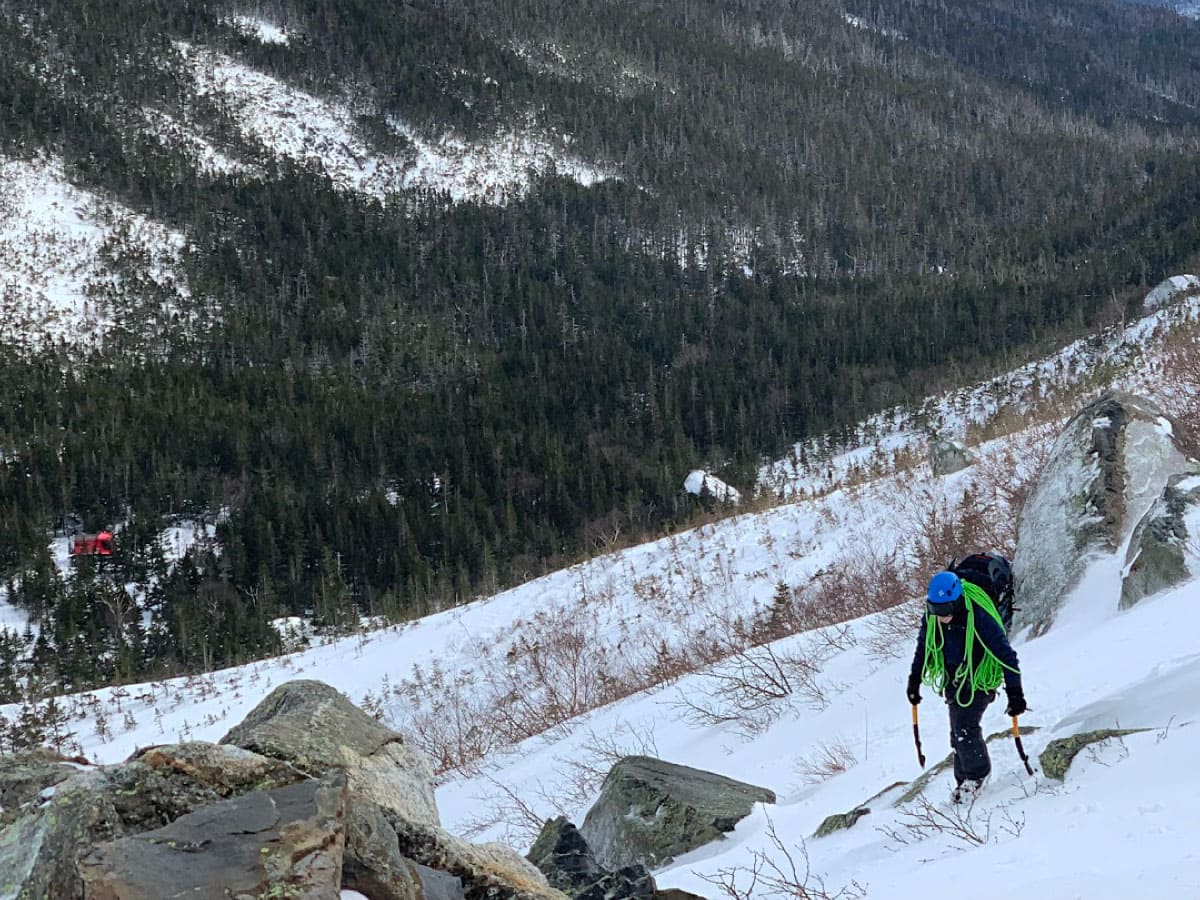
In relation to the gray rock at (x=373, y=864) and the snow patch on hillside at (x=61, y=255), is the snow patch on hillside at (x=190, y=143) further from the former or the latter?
the gray rock at (x=373, y=864)

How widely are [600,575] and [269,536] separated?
46592 millimetres

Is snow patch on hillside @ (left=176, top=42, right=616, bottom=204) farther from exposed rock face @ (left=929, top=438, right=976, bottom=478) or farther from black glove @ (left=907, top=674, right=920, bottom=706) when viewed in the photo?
black glove @ (left=907, top=674, right=920, bottom=706)

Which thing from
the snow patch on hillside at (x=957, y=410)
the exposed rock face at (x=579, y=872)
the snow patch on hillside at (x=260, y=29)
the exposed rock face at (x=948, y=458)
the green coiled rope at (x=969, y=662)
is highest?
the snow patch on hillside at (x=260, y=29)

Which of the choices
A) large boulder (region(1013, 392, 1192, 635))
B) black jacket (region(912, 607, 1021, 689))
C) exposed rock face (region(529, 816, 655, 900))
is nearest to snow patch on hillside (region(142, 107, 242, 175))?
large boulder (region(1013, 392, 1192, 635))

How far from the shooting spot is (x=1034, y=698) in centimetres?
588

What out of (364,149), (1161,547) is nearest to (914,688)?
(1161,547)

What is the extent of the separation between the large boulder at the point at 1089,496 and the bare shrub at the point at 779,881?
349cm

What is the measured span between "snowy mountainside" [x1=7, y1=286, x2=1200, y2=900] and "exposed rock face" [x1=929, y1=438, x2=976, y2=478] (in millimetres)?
281

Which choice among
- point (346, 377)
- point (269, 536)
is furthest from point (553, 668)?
point (346, 377)

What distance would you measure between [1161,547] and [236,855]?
255 inches

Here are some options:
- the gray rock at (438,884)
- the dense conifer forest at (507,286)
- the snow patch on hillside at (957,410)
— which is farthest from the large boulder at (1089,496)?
the snow patch on hillside at (957,410)

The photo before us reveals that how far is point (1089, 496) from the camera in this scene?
313 inches

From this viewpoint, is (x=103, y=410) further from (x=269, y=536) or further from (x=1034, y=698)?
(x=1034, y=698)

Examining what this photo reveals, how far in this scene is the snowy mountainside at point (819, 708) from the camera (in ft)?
13.9
